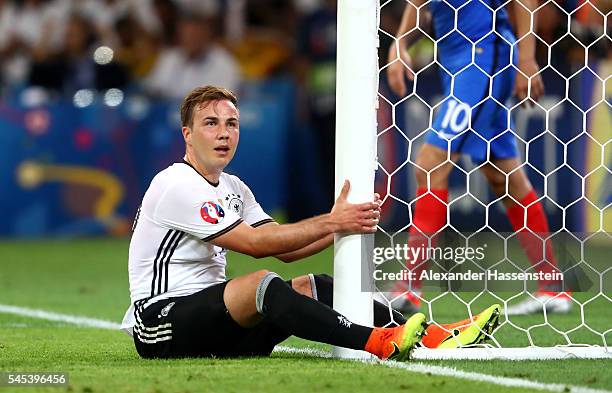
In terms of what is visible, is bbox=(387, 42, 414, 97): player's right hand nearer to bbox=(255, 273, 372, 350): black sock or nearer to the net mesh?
the net mesh

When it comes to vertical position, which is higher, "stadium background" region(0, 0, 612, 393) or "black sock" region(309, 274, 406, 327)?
"stadium background" region(0, 0, 612, 393)

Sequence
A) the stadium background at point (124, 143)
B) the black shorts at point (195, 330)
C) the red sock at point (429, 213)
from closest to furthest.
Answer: the black shorts at point (195, 330)
the red sock at point (429, 213)
the stadium background at point (124, 143)

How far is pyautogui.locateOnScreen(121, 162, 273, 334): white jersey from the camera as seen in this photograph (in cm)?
477

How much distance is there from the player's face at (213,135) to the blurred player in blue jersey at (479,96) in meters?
1.22

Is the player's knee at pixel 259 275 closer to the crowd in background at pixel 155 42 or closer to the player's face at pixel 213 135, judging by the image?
the player's face at pixel 213 135

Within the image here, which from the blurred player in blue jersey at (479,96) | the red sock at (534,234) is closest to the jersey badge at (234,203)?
the blurred player in blue jersey at (479,96)

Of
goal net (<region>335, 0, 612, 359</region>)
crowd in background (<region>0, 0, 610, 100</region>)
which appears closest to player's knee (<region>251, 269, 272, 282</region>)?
goal net (<region>335, 0, 612, 359</region>)

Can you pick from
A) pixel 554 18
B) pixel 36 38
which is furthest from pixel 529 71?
pixel 36 38

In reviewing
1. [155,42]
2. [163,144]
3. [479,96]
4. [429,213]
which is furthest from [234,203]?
[155,42]

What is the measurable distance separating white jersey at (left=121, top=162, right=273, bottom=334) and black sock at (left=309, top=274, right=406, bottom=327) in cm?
38

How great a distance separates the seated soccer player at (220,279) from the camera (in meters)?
4.59

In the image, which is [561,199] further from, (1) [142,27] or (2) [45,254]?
(1) [142,27]

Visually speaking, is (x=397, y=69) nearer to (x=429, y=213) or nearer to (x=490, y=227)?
(x=429, y=213)

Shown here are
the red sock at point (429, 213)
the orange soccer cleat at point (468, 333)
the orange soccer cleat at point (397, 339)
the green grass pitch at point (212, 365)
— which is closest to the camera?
the green grass pitch at point (212, 365)
